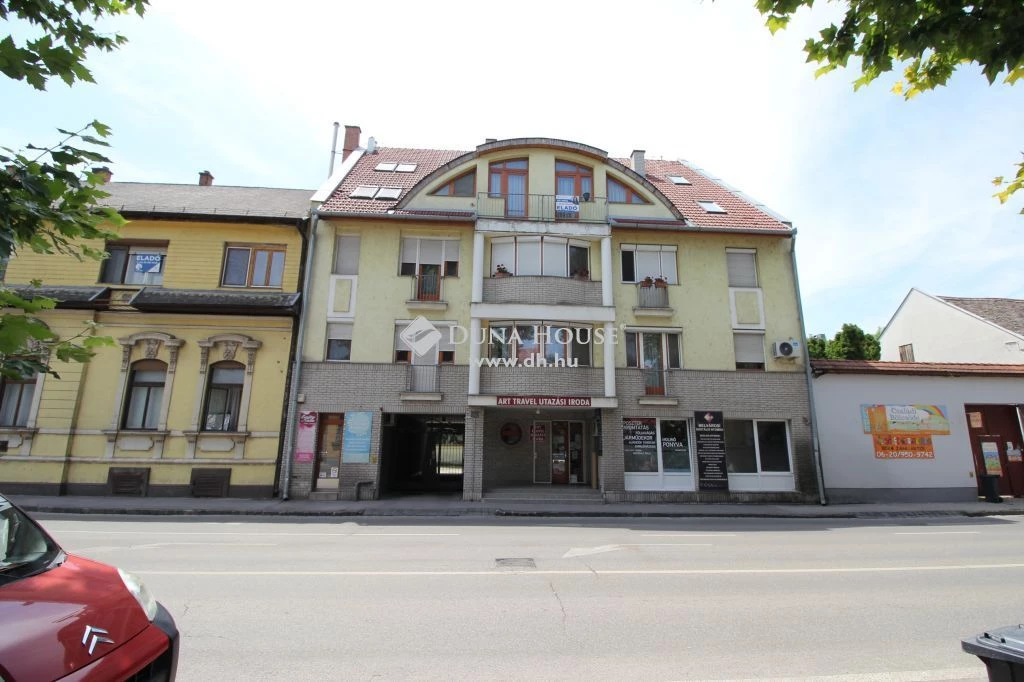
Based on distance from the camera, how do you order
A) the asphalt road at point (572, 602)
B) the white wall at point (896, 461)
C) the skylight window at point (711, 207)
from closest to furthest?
the asphalt road at point (572, 602) → the white wall at point (896, 461) → the skylight window at point (711, 207)

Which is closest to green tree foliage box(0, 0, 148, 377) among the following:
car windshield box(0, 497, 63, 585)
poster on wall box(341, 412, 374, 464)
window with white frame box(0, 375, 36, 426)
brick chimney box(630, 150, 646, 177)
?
car windshield box(0, 497, 63, 585)

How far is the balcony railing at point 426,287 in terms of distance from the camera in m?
17.8

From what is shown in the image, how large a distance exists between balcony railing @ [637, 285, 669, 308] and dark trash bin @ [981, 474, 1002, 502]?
39.8 ft

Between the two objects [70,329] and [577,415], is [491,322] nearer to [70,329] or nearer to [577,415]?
[577,415]

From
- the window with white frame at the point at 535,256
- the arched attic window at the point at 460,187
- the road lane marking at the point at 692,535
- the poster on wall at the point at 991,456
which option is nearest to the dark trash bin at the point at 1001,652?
the road lane marking at the point at 692,535

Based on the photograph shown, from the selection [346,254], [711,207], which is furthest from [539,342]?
[711,207]

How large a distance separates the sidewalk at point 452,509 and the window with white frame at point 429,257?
8032 mm

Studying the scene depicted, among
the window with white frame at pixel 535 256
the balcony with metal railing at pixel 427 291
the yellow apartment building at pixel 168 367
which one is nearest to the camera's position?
the yellow apartment building at pixel 168 367

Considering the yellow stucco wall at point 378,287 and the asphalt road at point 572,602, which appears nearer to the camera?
the asphalt road at point 572,602

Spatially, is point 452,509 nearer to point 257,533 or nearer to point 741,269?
point 257,533

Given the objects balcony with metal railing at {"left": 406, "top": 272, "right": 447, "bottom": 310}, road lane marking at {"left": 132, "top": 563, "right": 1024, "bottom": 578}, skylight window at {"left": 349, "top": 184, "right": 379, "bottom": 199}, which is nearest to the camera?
road lane marking at {"left": 132, "top": 563, "right": 1024, "bottom": 578}

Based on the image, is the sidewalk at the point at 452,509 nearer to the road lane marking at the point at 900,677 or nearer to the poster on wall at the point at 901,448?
the poster on wall at the point at 901,448

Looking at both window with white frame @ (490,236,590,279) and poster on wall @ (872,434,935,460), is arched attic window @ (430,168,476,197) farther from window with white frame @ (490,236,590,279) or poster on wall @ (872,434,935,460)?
poster on wall @ (872,434,935,460)

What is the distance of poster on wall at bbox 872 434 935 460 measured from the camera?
17188 mm
